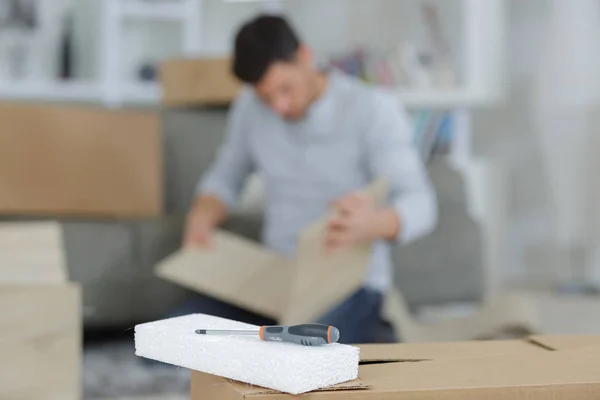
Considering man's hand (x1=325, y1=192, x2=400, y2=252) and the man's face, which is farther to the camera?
the man's face

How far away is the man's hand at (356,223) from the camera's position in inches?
63.5

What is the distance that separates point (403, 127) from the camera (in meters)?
1.93

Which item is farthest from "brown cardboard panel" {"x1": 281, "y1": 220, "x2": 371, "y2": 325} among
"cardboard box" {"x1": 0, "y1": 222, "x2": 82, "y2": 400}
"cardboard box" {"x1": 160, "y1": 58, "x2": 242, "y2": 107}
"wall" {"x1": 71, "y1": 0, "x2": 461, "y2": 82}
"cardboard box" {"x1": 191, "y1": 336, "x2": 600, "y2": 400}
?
"wall" {"x1": 71, "y1": 0, "x2": 461, "y2": 82}

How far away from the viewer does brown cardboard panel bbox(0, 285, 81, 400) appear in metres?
1.40

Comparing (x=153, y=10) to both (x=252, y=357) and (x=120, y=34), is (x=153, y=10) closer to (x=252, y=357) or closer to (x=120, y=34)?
(x=120, y=34)

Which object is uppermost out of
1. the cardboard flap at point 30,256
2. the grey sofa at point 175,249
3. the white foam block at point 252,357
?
the white foam block at point 252,357

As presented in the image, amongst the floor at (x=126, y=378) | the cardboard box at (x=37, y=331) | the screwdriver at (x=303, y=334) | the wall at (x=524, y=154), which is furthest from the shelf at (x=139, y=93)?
the screwdriver at (x=303, y=334)

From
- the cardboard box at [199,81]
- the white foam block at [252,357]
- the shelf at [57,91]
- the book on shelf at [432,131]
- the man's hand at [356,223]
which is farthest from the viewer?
the shelf at [57,91]

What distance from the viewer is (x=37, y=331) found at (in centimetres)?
142

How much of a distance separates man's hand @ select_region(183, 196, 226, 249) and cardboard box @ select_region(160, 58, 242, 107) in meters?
0.79

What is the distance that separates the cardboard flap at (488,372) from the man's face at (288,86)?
1100 mm

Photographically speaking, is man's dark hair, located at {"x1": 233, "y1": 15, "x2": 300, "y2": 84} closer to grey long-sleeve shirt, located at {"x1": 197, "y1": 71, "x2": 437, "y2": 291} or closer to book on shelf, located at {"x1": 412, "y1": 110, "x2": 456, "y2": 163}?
grey long-sleeve shirt, located at {"x1": 197, "y1": 71, "x2": 437, "y2": 291}

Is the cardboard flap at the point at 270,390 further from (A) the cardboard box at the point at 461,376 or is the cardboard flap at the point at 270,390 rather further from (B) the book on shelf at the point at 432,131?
(B) the book on shelf at the point at 432,131

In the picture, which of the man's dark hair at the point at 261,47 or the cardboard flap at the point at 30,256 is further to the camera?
the man's dark hair at the point at 261,47
